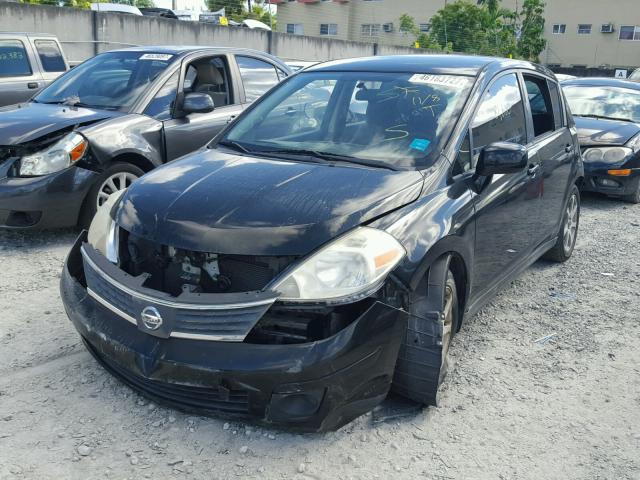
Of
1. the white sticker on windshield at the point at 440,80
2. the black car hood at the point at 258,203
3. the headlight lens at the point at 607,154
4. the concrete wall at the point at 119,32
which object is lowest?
the headlight lens at the point at 607,154

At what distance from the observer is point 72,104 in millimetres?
5840

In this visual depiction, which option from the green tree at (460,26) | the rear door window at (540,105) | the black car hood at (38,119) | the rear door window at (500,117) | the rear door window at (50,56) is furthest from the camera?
the green tree at (460,26)

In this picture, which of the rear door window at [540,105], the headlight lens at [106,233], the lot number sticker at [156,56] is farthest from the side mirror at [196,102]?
the rear door window at [540,105]

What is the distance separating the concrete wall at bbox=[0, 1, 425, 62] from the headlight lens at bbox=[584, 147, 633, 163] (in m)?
12.0

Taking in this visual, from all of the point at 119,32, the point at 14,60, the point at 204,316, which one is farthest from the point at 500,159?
the point at 119,32

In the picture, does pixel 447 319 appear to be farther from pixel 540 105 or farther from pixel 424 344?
pixel 540 105

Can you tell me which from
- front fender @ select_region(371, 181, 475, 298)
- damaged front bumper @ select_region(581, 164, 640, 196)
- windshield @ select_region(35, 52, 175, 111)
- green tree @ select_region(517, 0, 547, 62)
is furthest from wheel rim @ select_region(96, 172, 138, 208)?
green tree @ select_region(517, 0, 547, 62)

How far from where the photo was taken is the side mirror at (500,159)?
10.9ft

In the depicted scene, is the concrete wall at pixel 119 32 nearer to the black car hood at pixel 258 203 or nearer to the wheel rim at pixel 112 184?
the wheel rim at pixel 112 184

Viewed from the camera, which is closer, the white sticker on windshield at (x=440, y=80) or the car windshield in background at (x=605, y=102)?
→ the white sticker on windshield at (x=440, y=80)

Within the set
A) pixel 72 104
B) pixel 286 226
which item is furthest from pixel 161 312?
pixel 72 104

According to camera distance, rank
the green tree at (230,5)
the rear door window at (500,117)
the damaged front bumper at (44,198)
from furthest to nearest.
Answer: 1. the green tree at (230,5)
2. the damaged front bumper at (44,198)
3. the rear door window at (500,117)

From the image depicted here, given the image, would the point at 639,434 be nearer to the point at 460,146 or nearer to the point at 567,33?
the point at 460,146

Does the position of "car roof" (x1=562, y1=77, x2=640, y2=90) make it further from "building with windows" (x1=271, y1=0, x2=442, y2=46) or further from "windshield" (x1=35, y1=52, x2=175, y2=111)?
"building with windows" (x1=271, y1=0, x2=442, y2=46)
